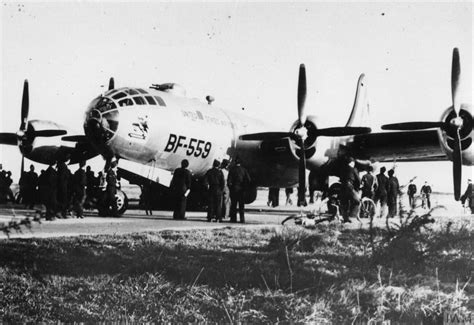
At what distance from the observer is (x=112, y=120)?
14.4 meters

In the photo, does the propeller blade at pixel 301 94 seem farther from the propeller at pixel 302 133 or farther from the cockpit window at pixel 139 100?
the cockpit window at pixel 139 100

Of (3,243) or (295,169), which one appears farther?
(295,169)

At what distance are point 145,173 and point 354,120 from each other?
12.4 meters


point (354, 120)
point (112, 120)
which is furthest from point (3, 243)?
point (354, 120)

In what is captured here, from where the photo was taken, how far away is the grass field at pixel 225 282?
14.6 ft

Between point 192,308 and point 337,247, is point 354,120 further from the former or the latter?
point 192,308

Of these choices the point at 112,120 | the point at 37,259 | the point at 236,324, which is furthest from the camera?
the point at 112,120

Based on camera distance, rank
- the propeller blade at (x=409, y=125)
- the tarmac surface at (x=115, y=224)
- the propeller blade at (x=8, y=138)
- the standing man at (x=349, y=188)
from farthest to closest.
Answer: the propeller blade at (x=8, y=138)
the propeller blade at (x=409, y=125)
the standing man at (x=349, y=188)
the tarmac surface at (x=115, y=224)

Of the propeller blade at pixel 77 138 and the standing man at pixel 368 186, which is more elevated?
the propeller blade at pixel 77 138

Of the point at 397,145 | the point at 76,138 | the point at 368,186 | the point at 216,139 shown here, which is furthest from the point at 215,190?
the point at 397,145

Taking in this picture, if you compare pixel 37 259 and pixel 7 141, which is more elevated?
pixel 7 141

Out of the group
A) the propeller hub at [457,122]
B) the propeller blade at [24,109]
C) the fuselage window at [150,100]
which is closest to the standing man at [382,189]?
the propeller hub at [457,122]

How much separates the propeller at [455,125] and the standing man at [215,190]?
16.4 feet

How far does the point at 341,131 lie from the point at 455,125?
12.1 ft
